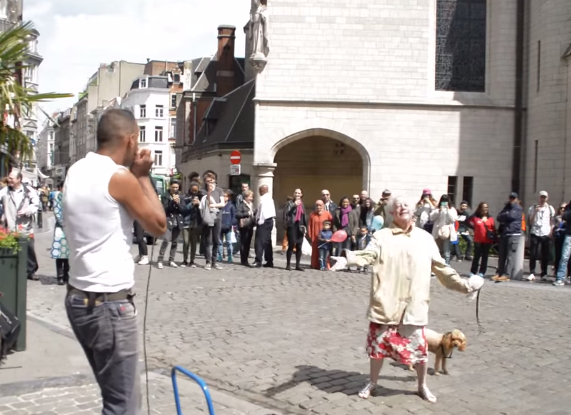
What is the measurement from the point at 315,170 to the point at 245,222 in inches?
514

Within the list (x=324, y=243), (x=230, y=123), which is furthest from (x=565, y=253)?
(x=230, y=123)

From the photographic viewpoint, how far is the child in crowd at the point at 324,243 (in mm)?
15422

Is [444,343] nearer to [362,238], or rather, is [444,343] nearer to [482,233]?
[482,233]

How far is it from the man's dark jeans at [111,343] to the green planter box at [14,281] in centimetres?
376

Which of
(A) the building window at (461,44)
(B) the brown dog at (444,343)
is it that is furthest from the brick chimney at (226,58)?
(B) the brown dog at (444,343)

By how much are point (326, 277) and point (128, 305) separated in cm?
1082

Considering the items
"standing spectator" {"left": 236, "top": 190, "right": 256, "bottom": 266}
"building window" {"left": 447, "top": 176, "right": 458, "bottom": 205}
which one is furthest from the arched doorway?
"standing spectator" {"left": 236, "top": 190, "right": 256, "bottom": 266}

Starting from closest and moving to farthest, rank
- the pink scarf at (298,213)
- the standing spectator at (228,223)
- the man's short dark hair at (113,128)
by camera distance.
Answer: the man's short dark hair at (113,128), the pink scarf at (298,213), the standing spectator at (228,223)

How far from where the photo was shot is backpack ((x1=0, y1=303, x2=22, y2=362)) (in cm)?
630

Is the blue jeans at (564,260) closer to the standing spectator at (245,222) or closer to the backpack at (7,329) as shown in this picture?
the standing spectator at (245,222)

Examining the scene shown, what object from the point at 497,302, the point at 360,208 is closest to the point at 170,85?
the point at 360,208

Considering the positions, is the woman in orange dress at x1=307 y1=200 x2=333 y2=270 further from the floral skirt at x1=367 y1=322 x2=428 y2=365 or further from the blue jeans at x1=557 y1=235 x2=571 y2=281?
the floral skirt at x1=367 y1=322 x2=428 y2=365

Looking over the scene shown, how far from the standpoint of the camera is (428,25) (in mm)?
22625

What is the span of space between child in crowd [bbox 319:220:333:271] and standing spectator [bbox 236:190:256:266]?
1.56 m
